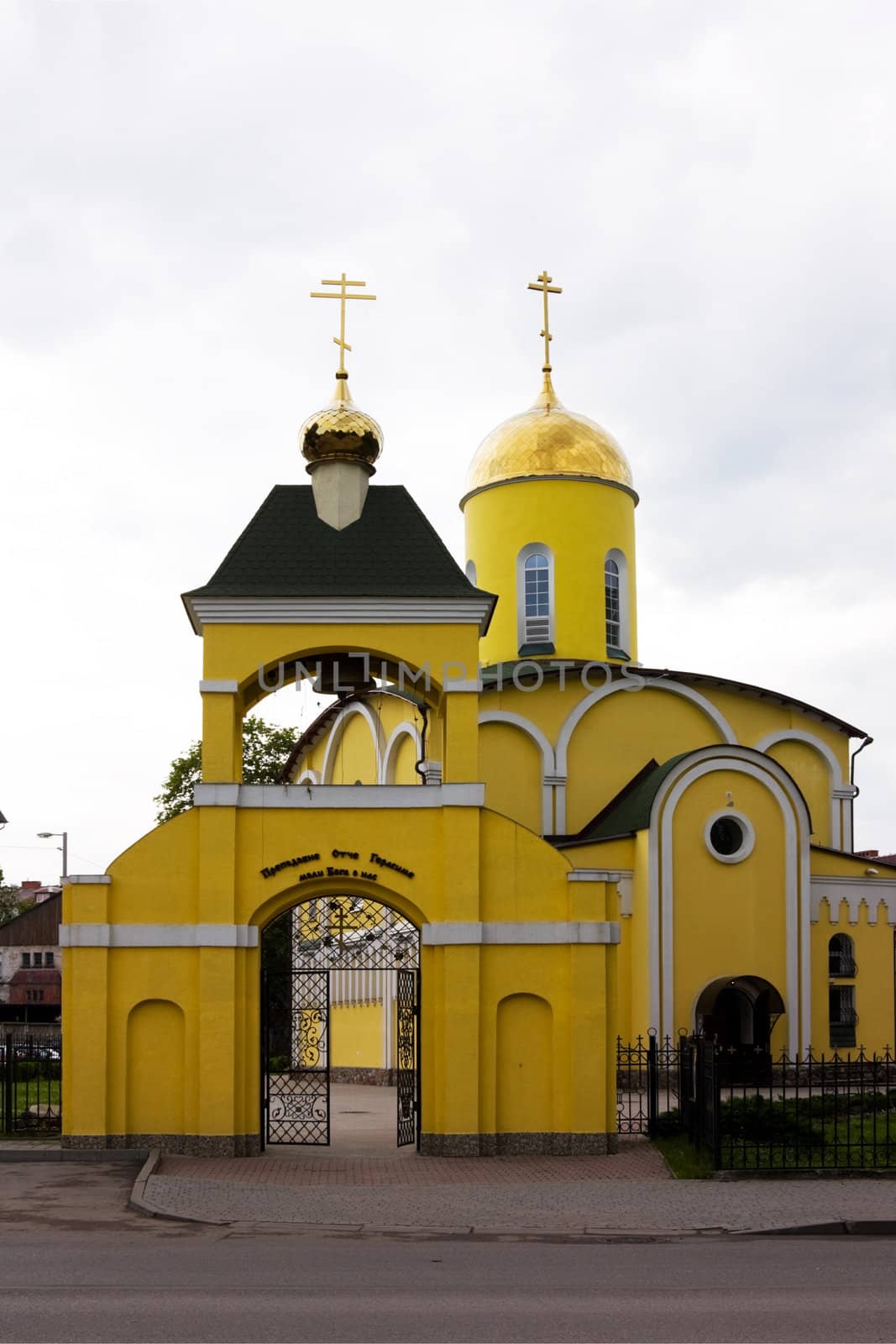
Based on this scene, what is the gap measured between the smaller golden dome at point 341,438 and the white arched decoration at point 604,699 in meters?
10.3

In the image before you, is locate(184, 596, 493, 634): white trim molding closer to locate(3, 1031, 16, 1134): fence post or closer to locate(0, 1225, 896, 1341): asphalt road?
locate(3, 1031, 16, 1134): fence post

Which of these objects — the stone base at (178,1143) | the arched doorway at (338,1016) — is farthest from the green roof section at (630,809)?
the stone base at (178,1143)

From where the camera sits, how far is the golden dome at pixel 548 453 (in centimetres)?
3259

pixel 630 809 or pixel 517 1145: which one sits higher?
pixel 630 809

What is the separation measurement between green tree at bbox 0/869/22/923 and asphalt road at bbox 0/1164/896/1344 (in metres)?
65.4

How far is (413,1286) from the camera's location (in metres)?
10.3

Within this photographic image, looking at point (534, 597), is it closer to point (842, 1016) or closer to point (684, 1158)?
point (842, 1016)

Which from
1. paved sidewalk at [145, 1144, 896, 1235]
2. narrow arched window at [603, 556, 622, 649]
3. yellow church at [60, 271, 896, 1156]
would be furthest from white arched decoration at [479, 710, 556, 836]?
paved sidewalk at [145, 1144, 896, 1235]

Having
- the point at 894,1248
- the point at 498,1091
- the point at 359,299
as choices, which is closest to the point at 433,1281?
the point at 894,1248

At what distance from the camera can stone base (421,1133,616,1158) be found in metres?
17.2

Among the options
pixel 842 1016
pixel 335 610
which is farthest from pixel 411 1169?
pixel 842 1016

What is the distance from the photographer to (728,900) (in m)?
26.7

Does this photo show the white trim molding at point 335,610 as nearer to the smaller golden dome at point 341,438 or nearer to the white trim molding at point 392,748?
the smaller golden dome at point 341,438

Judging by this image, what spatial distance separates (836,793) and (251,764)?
20.2 metres
